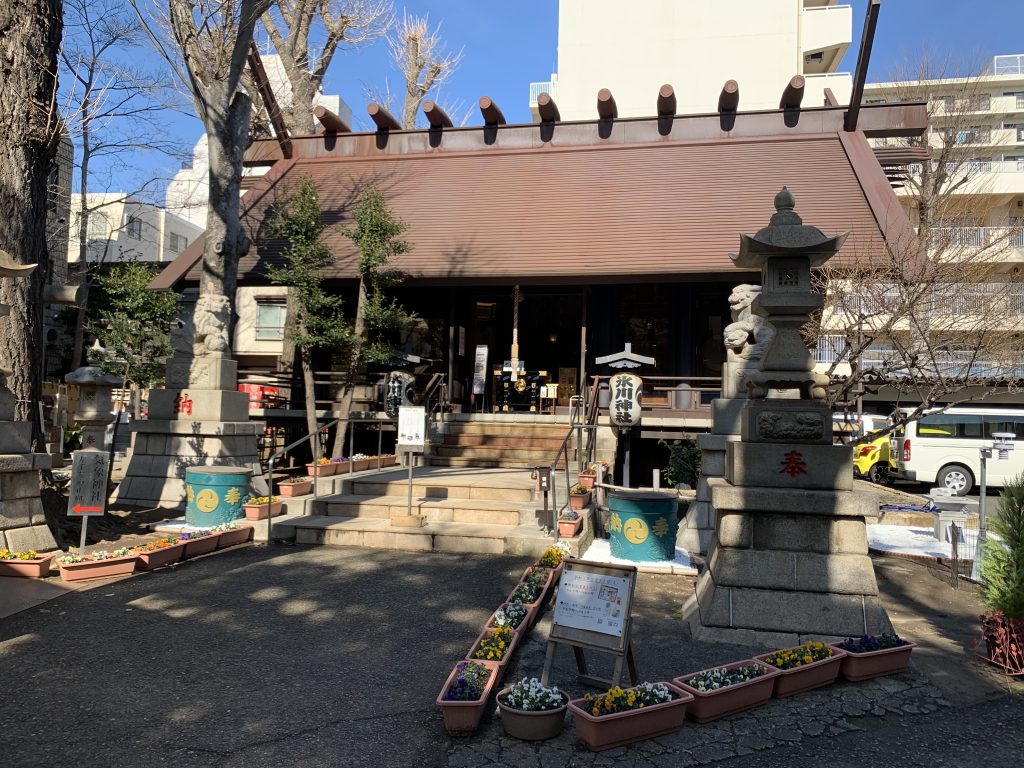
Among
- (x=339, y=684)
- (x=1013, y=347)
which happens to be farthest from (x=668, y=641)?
(x=1013, y=347)

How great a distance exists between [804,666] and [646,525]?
373cm

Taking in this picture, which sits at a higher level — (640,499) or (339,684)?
(640,499)

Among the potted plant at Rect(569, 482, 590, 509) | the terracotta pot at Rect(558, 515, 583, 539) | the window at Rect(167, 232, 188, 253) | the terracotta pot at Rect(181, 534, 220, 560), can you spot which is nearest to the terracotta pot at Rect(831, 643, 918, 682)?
the terracotta pot at Rect(558, 515, 583, 539)

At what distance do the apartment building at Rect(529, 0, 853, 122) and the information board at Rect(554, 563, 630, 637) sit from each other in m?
28.3

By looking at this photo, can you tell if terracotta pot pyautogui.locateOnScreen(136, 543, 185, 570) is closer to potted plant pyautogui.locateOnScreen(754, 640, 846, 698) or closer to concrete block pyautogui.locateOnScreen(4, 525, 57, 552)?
concrete block pyautogui.locateOnScreen(4, 525, 57, 552)

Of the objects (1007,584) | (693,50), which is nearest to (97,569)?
(1007,584)

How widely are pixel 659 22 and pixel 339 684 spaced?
32.7m

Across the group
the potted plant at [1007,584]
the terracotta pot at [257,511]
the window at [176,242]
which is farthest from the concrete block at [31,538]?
the window at [176,242]

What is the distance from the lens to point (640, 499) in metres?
8.22

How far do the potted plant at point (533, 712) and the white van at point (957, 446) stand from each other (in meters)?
17.6

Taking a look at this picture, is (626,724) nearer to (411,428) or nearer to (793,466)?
(793,466)

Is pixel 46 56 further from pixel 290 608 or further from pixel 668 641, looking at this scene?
pixel 668 641

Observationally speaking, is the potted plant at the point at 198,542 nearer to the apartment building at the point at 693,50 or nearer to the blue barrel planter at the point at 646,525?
the blue barrel planter at the point at 646,525

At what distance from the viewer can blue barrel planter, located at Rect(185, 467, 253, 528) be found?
385 inches
